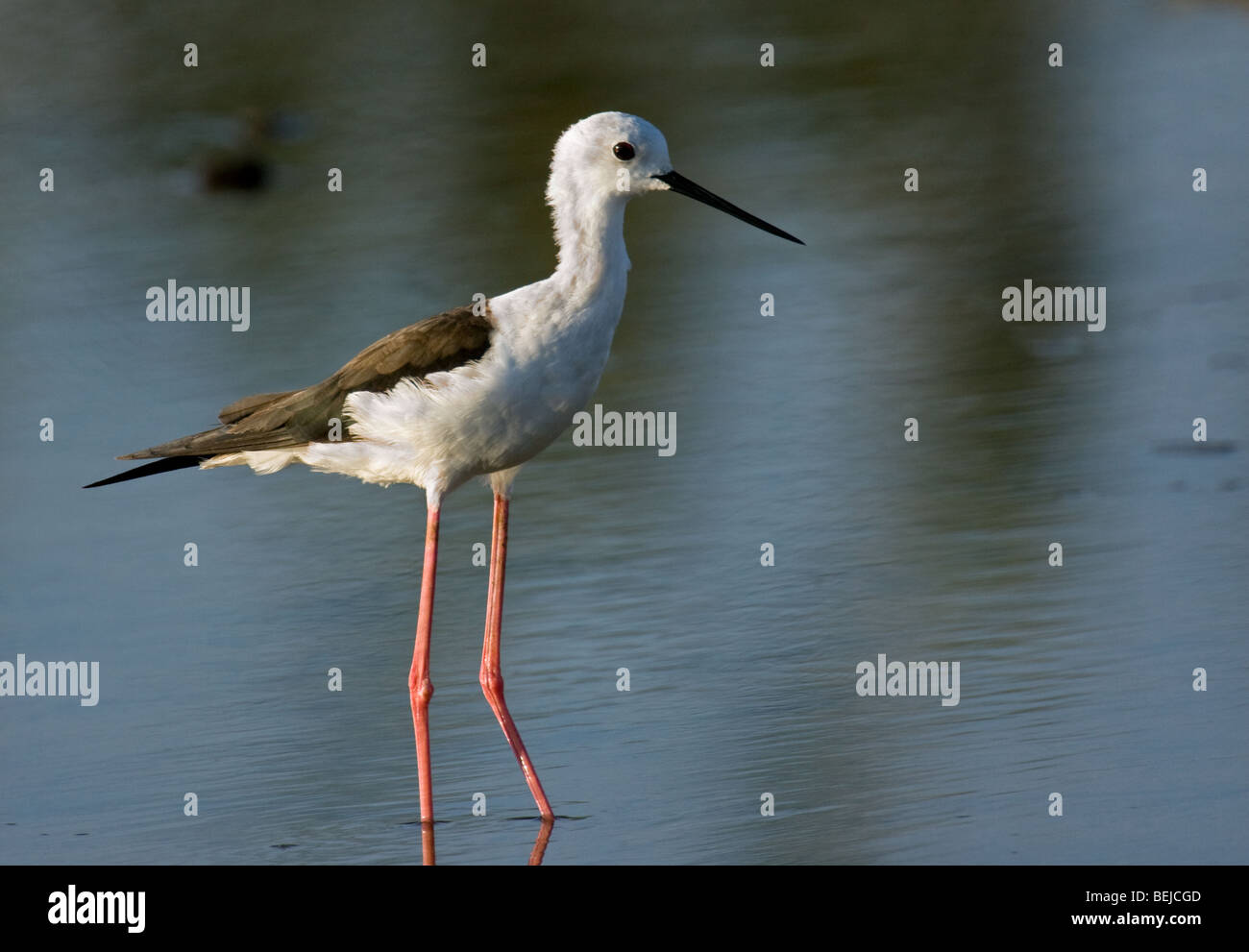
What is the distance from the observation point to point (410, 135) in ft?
53.3

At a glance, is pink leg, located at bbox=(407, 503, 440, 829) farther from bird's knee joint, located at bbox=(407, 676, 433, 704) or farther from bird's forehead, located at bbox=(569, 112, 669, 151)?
bird's forehead, located at bbox=(569, 112, 669, 151)

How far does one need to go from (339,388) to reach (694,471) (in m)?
2.68

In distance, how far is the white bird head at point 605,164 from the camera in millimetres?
7199

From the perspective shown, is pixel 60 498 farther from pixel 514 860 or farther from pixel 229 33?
pixel 229 33

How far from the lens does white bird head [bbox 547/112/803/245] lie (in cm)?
720

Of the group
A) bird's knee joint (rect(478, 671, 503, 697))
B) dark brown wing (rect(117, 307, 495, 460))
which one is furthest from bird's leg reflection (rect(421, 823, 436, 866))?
dark brown wing (rect(117, 307, 495, 460))

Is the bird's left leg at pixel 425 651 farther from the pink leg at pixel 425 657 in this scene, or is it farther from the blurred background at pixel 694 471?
the blurred background at pixel 694 471

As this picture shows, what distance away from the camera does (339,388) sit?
757 cm

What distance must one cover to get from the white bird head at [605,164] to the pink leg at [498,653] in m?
1.13

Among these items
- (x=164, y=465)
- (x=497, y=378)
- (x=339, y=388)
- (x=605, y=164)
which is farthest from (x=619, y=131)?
(x=164, y=465)

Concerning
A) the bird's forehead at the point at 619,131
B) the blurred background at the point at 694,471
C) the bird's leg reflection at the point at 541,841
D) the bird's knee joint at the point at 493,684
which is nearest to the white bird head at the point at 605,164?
the bird's forehead at the point at 619,131

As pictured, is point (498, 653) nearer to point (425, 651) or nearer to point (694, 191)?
point (425, 651)

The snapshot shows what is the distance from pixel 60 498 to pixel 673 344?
134 inches

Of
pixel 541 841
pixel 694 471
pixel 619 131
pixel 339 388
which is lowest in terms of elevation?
pixel 541 841
